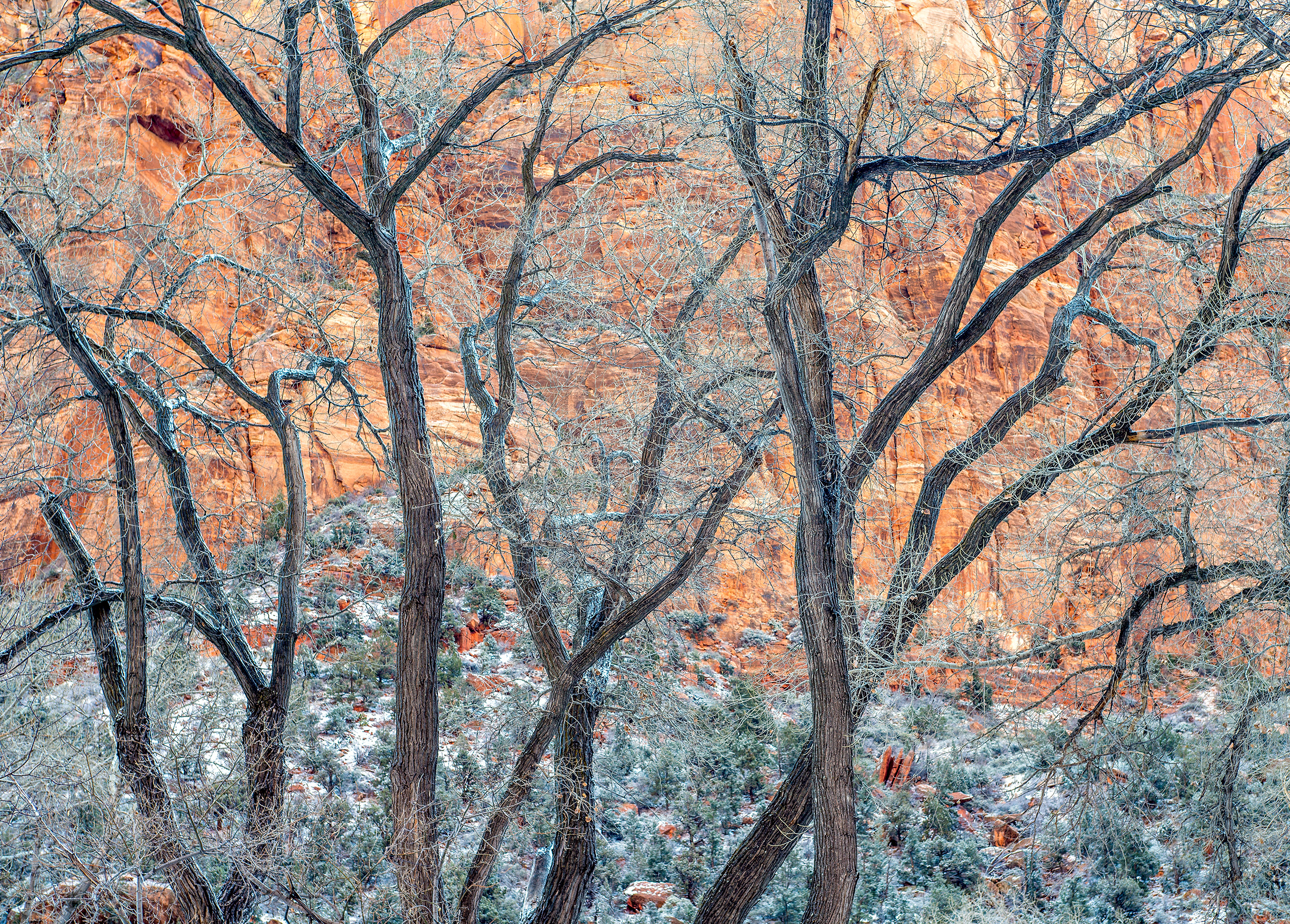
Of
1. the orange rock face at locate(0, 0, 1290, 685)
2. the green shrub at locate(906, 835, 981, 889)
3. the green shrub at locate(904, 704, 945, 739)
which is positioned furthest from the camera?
the orange rock face at locate(0, 0, 1290, 685)

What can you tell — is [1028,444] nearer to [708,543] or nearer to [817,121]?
[708,543]

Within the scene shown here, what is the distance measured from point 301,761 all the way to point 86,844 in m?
4.27

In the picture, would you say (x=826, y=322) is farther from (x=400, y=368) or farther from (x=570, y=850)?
(x=570, y=850)

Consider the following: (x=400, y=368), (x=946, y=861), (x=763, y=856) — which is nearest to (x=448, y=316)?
(x=400, y=368)

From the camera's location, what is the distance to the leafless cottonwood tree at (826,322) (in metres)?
5.53

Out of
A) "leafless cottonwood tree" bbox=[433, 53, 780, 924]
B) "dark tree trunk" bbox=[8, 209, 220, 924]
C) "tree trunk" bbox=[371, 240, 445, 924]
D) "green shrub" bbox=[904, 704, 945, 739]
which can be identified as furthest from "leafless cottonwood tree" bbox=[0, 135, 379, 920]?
"green shrub" bbox=[904, 704, 945, 739]

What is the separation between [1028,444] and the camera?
16.6 metres

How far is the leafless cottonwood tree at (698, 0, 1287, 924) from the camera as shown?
5.53m

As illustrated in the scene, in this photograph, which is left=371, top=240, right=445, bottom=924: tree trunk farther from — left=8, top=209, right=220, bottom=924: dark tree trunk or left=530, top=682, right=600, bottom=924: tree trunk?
left=8, top=209, right=220, bottom=924: dark tree trunk

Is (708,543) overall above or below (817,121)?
below

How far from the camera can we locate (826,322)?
20.7ft

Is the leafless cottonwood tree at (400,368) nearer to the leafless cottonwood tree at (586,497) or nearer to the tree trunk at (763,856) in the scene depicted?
the leafless cottonwood tree at (586,497)

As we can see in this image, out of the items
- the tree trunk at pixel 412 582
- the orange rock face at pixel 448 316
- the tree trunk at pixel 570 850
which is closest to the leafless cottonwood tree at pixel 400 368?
the tree trunk at pixel 412 582

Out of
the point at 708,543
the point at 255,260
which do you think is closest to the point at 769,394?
the point at 708,543
